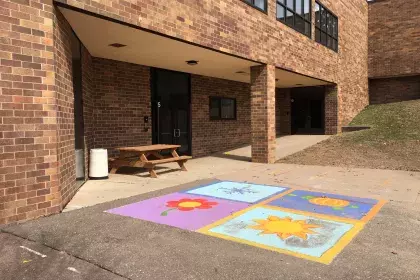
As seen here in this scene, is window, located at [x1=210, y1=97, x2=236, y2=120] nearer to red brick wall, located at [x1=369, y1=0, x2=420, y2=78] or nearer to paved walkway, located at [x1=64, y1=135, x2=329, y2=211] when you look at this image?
paved walkway, located at [x1=64, y1=135, x2=329, y2=211]

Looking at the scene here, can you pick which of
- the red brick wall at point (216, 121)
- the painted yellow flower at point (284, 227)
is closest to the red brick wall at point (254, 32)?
the red brick wall at point (216, 121)

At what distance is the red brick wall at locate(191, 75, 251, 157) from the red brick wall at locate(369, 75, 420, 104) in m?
12.2

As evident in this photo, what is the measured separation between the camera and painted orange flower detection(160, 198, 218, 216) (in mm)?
5203

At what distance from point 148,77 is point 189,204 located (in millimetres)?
6352

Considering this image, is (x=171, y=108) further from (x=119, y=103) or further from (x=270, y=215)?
(x=270, y=215)

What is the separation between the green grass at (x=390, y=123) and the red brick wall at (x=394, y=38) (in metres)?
4.00

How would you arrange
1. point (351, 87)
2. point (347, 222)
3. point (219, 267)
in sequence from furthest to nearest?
point (351, 87) < point (347, 222) < point (219, 267)

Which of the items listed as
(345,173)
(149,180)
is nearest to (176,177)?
(149,180)

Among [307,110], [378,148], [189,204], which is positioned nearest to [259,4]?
[378,148]

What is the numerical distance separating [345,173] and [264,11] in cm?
568

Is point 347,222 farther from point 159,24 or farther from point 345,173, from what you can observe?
point 159,24

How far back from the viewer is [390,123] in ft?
48.8

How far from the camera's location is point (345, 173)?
869cm

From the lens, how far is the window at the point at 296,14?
11.8m
